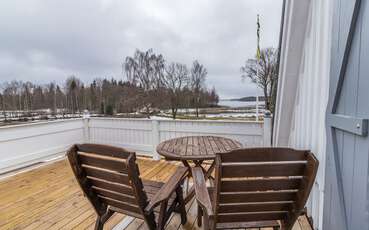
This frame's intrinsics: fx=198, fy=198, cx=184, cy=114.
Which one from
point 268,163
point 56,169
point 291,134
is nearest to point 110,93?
point 56,169

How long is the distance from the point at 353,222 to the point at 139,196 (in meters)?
1.18

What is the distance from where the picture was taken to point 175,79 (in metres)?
9.99

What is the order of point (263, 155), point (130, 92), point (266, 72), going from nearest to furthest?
1. point (263, 155)
2. point (266, 72)
3. point (130, 92)

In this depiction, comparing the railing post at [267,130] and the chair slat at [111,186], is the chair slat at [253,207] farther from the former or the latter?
the railing post at [267,130]

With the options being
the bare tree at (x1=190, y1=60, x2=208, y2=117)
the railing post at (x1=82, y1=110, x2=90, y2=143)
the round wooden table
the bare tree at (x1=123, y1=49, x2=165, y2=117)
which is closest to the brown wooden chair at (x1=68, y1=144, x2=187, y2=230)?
the round wooden table

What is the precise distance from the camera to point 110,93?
312 inches

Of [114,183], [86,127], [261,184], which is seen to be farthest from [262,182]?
[86,127]

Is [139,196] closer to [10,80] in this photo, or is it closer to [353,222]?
[353,222]

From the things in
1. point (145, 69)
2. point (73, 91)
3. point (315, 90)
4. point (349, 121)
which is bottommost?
point (349, 121)

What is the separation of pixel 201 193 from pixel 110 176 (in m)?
0.65

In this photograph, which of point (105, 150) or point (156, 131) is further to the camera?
point (156, 131)

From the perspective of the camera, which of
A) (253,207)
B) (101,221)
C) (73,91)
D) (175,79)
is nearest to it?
(253,207)

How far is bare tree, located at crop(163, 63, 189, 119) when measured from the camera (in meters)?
9.36

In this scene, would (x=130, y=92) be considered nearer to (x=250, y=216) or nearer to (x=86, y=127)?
(x=86, y=127)
